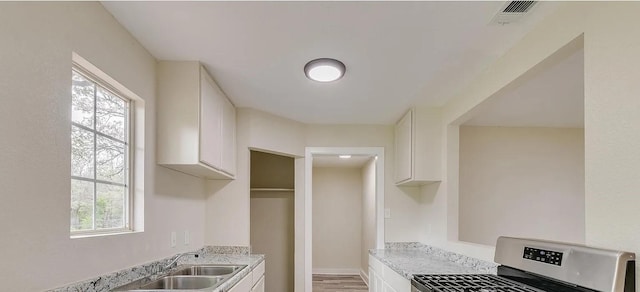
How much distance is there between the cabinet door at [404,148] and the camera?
12.3 feet

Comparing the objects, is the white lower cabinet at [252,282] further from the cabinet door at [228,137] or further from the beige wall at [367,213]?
the beige wall at [367,213]

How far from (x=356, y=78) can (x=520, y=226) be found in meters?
2.74

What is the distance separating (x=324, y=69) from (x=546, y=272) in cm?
166

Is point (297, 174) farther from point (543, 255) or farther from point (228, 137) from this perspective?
point (543, 255)

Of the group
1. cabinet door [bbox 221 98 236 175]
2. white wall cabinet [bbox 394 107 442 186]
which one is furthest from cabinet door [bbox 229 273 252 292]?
white wall cabinet [bbox 394 107 442 186]

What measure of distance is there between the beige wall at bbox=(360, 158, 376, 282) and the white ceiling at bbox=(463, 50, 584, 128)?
229 centimetres

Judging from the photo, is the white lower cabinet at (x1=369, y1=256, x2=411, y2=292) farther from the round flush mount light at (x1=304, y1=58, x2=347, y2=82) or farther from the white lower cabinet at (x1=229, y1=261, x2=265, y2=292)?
the round flush mount light at (x1=304, y1=58, x2=347, y2=82)


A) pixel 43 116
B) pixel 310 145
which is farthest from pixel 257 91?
pixel 43 116

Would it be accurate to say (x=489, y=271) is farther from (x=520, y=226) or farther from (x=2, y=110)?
(x=2, y=110)

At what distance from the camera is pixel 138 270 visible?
2.25 meters

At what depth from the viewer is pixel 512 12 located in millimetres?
1815

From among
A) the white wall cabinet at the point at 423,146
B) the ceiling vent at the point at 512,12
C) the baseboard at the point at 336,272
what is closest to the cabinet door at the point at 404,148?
the white wall cabinet at the point at 423,146

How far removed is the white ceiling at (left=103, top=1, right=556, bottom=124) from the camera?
72.1 inches

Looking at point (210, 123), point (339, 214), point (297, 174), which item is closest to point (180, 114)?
point (210, 123)
